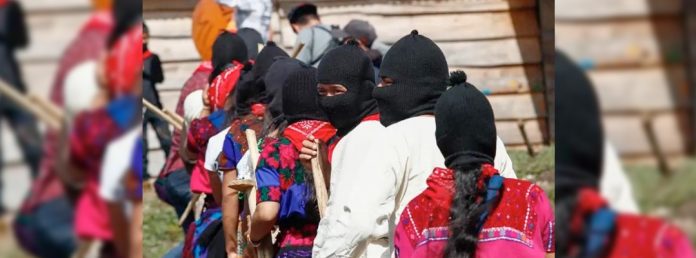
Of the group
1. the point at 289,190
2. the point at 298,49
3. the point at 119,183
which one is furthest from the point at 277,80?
the point at 119,183

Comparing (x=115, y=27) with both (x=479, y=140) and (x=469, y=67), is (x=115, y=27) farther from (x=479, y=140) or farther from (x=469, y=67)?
(x=469, y=67)

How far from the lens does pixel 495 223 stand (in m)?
3.81

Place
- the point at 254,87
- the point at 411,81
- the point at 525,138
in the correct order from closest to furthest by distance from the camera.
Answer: the point at 411,81, the point at 254,87, the point at 525,138

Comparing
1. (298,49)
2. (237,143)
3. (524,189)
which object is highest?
(524,189)

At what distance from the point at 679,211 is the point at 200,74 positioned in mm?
6938

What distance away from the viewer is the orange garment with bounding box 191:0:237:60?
28.8ft

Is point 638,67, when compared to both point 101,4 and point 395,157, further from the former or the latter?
point 395,157

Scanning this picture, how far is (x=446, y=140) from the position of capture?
400 cm

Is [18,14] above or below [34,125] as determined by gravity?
above

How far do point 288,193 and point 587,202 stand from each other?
3289 millimetres

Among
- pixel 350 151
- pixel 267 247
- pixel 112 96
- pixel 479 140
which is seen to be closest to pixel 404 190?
pixel 350 151

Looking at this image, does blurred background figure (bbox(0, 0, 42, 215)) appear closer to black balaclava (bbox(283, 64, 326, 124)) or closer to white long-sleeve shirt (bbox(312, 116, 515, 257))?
white long-sleeve shirt (bbox(312, 116, 515, 257))

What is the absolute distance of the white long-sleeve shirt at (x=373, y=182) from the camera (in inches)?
167

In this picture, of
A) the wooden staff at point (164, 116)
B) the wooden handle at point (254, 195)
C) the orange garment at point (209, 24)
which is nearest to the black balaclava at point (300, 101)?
the wooden handle at point (254, 195)
